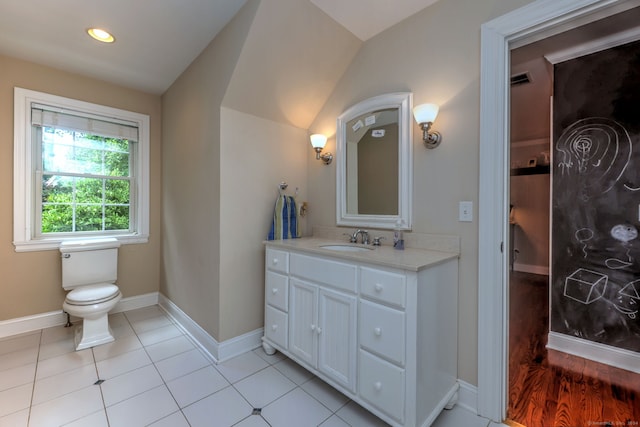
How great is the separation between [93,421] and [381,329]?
1608 mm

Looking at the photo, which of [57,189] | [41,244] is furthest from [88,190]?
[41,244]

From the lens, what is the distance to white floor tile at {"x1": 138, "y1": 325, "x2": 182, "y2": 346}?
90.7 inches

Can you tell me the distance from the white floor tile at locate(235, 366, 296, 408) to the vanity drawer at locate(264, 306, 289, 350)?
19 cm

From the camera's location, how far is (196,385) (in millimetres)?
1738

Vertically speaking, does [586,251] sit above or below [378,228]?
below

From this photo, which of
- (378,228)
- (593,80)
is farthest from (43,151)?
(593,80)

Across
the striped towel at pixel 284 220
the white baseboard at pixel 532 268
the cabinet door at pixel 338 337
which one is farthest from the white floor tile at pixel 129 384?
the white baseboard at pixel 532 268

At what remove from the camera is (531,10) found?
1.33m

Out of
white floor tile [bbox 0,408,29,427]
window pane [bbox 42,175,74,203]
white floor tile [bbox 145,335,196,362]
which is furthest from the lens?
window pane [bbox 42,175,74,203]

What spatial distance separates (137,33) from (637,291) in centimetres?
395


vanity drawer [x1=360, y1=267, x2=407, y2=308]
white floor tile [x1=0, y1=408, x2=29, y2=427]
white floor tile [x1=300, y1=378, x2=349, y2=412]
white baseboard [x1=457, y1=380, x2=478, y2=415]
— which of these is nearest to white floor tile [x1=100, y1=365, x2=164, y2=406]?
white floor tile [x1=0, y1=408, x2=29, y2=427]

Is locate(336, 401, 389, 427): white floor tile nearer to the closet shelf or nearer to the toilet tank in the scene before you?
the toilet tank

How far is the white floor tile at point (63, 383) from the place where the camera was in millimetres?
1617

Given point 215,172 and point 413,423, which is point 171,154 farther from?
point 413,423
